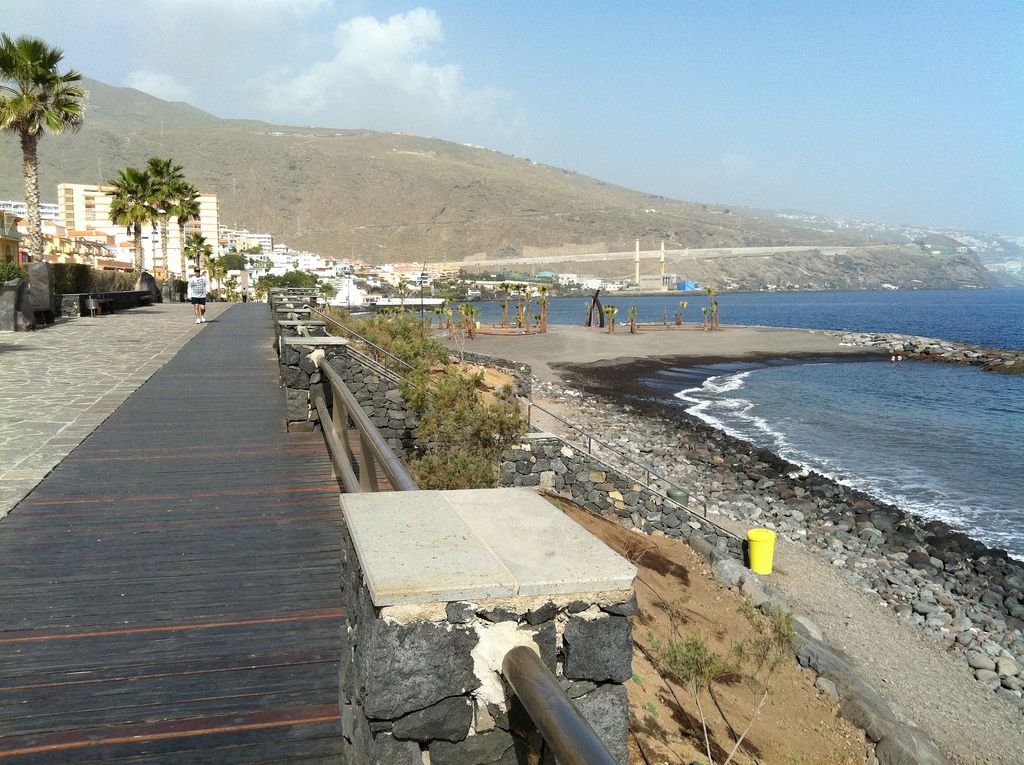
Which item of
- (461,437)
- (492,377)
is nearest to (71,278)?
(492,377)

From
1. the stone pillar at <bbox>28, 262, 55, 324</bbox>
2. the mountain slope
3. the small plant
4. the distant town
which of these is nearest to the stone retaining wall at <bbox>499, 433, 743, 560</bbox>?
the small plant

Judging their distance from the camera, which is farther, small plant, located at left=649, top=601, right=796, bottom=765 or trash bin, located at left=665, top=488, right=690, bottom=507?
trash bin, located at left=665, top=488, right=690, bottom=507

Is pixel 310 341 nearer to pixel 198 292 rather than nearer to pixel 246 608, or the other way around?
pixel 246 608

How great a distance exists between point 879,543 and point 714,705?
10.9 m

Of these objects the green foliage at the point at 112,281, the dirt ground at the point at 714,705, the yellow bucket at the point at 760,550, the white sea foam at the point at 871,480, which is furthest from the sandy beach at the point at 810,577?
the green foliage at the point at 112,281

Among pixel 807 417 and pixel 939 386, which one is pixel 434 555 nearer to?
pixel 807 417

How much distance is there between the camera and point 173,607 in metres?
4.38

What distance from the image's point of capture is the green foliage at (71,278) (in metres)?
26.3

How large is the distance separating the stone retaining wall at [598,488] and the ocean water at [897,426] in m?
7.20

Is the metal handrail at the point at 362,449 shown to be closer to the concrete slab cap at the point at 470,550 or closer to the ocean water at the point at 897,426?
the concrete slab cap at the point at 470,550

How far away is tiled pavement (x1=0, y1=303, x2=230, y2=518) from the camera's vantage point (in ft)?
24.2

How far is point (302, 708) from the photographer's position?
3.48 metres

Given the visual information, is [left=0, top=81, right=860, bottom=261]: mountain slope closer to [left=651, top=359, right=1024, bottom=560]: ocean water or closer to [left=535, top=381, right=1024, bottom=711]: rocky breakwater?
[left=651, top=359, right=1024, bottom=560]: ocean water

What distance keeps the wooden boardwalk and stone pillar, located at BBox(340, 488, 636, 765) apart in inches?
53.0
